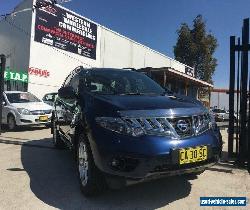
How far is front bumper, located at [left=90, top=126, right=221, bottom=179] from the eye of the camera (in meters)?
3.82

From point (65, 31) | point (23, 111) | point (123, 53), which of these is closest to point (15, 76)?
point (65, 31)

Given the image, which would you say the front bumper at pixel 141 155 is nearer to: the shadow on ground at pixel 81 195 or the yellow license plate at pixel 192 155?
the yellow license plate at pixel 192 155

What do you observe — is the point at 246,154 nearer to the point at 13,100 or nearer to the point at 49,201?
the point at 49,201

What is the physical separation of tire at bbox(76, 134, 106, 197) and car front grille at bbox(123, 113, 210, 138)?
74 centimetres

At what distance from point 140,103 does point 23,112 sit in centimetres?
904

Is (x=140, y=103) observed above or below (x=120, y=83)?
below

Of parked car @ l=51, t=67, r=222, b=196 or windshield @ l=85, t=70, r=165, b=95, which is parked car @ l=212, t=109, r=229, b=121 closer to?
windshield @ l=85, t=70, r=165, b=95

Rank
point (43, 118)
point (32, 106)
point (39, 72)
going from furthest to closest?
point (39, 72) → point (32, 106) → point (43, 118)

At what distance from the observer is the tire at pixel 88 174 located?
4238mm

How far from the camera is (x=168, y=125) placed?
3955 millimetres

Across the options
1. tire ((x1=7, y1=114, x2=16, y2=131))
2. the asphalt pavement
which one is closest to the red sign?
tire ((x1=7, y1=114, x2=16, y2=131))

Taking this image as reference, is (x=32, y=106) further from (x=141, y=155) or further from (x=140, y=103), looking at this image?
(x=141, y=155)

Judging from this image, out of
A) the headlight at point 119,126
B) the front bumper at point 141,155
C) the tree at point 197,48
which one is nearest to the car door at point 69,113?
the headlight at point 119,126

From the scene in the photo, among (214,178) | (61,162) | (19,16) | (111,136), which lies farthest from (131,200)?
(19,16)
